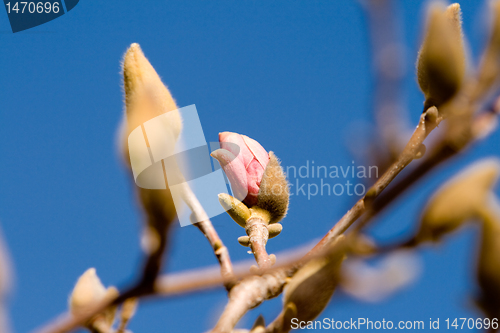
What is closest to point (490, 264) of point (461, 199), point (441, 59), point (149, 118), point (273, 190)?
point (461, 199)

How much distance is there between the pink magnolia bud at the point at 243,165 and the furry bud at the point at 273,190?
0.02 meters

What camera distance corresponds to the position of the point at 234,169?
0.80 metres

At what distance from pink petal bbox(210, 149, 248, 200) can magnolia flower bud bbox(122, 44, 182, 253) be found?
0.35 metres

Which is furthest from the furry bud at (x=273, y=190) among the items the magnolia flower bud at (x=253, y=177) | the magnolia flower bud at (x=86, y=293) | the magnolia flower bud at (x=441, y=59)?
the magnolia flower bud at (x=441, y=59)

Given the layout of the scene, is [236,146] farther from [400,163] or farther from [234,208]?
[400,163]

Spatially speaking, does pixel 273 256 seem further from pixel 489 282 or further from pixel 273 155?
pixel 489 282

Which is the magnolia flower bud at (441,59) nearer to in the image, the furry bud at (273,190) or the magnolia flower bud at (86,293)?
the furry bud at (273,190)

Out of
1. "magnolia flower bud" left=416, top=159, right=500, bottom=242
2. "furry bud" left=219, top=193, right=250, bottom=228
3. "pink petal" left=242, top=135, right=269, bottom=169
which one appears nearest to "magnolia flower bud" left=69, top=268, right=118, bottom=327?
"furry bud" left=219, top=193, right=250, bottom=228

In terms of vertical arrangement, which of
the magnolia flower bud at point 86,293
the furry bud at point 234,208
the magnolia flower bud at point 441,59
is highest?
the magnolia flower bud at point 441,59

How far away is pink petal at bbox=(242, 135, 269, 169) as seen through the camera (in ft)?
2.67

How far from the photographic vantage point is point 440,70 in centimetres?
36

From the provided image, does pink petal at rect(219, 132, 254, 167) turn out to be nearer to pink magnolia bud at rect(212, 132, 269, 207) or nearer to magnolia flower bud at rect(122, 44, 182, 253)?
pink magnolia bud at rect(212, 132, 269, 207)

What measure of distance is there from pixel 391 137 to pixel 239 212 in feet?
1.68

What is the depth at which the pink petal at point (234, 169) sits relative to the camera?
2.61 ft
